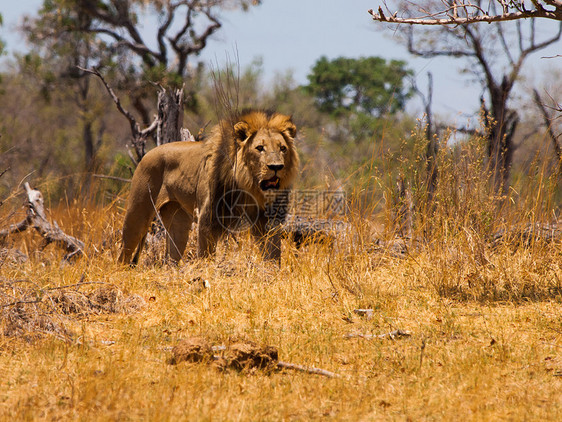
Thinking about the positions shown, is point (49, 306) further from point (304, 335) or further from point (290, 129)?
point (290, 129)

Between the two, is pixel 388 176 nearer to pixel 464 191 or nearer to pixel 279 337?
pixel 464 191

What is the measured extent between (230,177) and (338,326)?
1.99 metres

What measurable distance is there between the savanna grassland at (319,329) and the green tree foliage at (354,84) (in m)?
23.3

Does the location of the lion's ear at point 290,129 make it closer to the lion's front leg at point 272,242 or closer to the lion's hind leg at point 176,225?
the lion's front leg at point 272,242

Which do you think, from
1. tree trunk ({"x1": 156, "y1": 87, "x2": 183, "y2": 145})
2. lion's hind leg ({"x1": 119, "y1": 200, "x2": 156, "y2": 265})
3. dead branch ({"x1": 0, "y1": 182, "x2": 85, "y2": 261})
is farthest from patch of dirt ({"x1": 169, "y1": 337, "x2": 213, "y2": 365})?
tree trunk ({"x1": 156, "y1": 87, "x2": 183, "y2": 145})

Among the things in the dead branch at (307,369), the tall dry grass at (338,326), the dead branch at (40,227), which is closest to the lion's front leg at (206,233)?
the tall dry grass at (338,326)

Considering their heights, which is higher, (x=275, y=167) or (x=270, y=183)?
(x=275, y=167)

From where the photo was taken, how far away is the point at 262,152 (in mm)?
5664

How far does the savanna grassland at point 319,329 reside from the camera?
314cm

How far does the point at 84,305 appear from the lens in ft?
15.5

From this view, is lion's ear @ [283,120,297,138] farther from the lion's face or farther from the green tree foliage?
the green tree foliage

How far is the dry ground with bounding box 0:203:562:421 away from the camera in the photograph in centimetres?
312

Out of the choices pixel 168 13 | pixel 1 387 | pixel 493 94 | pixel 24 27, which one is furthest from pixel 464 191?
pixel 24 27

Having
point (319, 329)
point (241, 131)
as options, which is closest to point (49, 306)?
point (319, 329)
